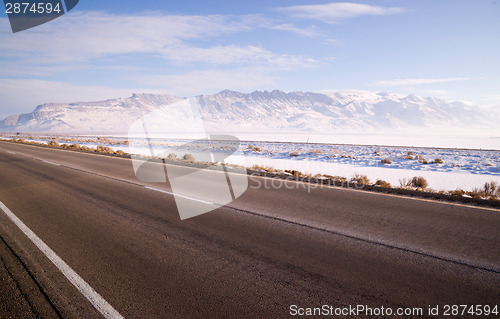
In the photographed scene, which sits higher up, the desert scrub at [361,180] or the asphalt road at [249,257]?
the asphalt road at [249,257]

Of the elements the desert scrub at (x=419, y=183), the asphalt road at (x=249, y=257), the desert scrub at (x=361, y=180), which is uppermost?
the asphalt road at (x=249, y=257)

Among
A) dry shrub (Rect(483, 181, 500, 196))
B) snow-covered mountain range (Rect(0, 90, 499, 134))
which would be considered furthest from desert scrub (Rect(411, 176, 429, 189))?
snow-covered mountain range (Rect(0, 90, 499, 134))

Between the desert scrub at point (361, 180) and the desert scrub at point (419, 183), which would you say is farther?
the desert scrub at point (419, 183)

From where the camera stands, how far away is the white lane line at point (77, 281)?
305cm

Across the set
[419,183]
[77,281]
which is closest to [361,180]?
[419,183]

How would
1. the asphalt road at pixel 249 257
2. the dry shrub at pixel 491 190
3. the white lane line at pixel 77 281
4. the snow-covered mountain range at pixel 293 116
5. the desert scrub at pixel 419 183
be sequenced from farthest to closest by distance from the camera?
1. the snow-covered mountain range at pixel 293 116
2. the desert scrub at pixel 419 183
3. the dry shrub at pixel 491 190
4. the asphalt road at pixel 249 257
5. the white lane line at pixel 77 281

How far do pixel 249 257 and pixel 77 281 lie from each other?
7.20ft

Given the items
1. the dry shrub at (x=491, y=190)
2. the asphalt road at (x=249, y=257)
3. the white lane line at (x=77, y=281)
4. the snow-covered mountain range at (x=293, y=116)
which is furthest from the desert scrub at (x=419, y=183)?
the snow-covered mountain range at (x=293, y=116)

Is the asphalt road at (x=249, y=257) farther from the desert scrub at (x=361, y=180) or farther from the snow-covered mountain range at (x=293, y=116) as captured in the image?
the snow-covered mountain range at (x=293, y=116)

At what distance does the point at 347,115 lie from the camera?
543ft

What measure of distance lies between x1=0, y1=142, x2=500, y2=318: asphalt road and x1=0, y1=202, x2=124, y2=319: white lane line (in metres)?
0.07

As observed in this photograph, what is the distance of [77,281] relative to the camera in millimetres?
3617

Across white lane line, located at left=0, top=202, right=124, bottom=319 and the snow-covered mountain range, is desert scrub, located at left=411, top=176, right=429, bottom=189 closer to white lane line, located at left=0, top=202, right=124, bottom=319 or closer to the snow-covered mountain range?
white lane line, located at left=0, top=202, right=124, bottom=319

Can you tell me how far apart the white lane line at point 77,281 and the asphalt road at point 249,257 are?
7 cm
